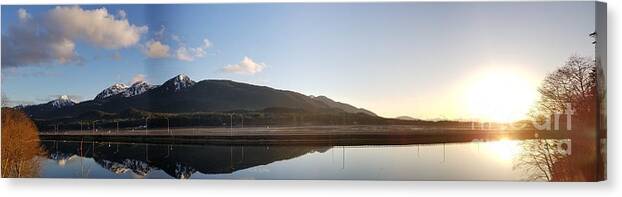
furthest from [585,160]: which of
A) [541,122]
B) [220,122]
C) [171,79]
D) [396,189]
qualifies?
[171,79]

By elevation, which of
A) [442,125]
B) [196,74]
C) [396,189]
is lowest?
[396,189]

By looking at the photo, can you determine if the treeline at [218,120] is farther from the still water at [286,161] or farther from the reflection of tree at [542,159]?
the reflection of tree at [542,159]

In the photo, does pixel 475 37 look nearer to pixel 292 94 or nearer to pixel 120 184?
pixel 292 94

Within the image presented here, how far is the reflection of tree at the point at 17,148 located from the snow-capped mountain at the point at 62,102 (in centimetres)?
16

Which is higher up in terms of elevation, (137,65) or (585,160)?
(137,65)

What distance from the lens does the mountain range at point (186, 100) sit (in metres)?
3.93

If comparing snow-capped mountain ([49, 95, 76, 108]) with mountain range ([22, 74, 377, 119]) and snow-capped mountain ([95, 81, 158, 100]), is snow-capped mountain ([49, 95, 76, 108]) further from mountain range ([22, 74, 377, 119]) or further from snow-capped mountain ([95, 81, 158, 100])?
snow-capped mountain ([95, 81, 158, 100])

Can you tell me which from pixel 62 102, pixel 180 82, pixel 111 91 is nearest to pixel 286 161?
pixel 180 82

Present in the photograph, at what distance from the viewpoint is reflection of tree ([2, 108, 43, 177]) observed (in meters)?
4.02

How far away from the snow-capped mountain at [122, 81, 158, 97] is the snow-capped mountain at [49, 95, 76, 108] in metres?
0.27

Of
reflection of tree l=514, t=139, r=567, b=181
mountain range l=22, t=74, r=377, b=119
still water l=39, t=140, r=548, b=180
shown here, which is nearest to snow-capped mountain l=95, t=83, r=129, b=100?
mountain range l=22, t=74, r=377, b=119

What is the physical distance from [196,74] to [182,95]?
0.12 meters

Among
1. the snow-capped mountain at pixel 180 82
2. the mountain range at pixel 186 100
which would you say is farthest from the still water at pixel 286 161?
the snow-capped mountain at pixel 180 82

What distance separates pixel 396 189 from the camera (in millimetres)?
3936
